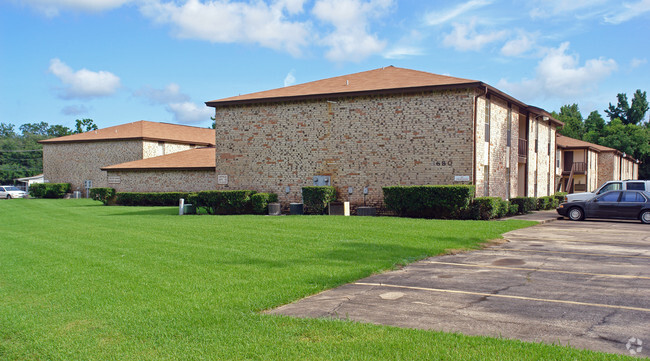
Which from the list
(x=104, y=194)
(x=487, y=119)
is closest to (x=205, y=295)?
(x=487, y=119)

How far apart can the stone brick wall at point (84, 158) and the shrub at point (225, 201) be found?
23495 millimetres

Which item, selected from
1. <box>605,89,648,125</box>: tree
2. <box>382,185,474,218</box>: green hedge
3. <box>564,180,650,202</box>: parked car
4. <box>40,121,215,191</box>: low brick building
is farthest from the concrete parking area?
<box>605,89,648,125</box>: tree

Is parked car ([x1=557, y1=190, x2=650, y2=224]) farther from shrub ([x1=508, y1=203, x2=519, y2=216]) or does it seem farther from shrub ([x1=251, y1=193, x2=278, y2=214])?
shrub ([x1=251, y1=193, x2=278, y2=214])

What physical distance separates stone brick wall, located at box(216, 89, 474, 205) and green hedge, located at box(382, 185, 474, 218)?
5.17ft

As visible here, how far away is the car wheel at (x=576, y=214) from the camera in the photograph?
2206 cm

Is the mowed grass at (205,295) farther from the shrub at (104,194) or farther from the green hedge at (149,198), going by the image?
the shrub at (104,194)

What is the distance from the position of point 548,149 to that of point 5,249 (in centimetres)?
3354

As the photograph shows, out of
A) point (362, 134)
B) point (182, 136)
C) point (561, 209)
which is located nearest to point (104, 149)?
point (182, 136)

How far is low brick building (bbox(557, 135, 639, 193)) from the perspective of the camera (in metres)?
48.0

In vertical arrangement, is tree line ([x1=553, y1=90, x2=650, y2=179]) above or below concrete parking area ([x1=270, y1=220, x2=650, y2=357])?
above

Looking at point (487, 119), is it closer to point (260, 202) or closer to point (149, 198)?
point (260, 202)

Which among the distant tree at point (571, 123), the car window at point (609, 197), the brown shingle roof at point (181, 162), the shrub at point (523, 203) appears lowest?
the shrub at point (523, 203)

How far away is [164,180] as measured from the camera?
125 ft

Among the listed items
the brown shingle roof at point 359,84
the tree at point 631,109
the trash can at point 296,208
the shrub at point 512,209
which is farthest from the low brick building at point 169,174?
the tree at point 631,109
